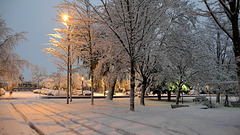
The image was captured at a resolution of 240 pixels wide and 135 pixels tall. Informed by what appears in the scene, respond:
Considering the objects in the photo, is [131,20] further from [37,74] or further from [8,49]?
[37,74]

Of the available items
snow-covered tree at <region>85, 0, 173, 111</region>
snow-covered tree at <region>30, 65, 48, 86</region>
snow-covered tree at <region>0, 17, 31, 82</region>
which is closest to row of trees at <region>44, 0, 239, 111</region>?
snow-covered tree at <region>85, 0, 173, 111</region>

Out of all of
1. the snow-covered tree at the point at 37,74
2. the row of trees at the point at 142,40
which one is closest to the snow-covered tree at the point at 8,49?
the row of trees at the point at 142,40

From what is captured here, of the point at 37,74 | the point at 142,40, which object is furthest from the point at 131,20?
the point at 37,74

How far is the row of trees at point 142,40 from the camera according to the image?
11.2 metres

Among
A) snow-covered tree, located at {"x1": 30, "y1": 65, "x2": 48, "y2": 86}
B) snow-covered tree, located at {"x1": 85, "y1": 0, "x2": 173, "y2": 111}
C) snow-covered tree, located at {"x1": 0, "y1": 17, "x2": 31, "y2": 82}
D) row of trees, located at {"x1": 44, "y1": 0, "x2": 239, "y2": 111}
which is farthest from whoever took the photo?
snow-covered tree, located at {"x1": 30, "y1": 65, "x2": 48, "y2": 86}

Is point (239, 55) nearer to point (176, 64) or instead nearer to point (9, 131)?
point (9, 131)

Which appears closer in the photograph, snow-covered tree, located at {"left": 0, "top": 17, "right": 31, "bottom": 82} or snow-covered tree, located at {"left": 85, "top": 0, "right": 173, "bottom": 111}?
snow-covered tree, located at {"left": 85, "top": 0, "right": 173, "bottom": 111}

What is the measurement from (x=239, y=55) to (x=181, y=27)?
36.2 feet

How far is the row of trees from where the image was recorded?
11.2m

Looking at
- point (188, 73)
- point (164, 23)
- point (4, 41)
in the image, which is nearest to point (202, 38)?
point (188, 73)

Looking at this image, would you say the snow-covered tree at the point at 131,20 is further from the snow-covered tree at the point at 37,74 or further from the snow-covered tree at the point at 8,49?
the snow-covered tree at the point at 37,74

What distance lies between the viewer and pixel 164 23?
11781 mm

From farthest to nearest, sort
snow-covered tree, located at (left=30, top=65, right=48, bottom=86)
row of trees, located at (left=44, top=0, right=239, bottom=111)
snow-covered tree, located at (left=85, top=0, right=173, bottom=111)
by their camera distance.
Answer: snow-covered tree, located at (left=30, top=65, right=48, bottom=86)
row of trees, located at (left=44, top=0, right=239, bottom=111)
snow-covered tree, located at (left=85, top=0, right=173, bottom=111)

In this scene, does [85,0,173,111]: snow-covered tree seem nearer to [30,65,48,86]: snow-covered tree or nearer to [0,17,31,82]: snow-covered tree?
[0,17,31,82]: snow-covered tree
